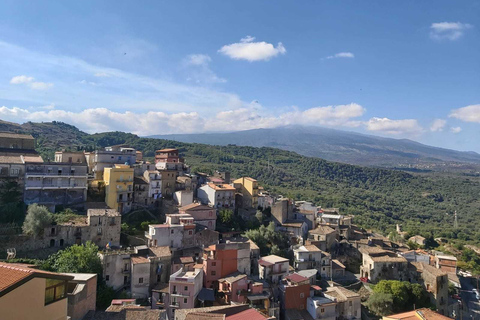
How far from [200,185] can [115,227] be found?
1783cm

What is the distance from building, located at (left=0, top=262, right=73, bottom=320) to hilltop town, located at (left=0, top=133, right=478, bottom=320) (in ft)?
28.1

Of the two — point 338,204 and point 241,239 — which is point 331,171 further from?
point 241,239

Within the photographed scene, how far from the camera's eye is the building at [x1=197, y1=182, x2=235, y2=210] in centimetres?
4447

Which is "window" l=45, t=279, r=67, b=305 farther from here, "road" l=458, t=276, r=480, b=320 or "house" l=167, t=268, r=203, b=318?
"road" l=458, t=276, r=480, b=320

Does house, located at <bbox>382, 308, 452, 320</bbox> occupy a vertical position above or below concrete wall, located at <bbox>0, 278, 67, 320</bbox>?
below

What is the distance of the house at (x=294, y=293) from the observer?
3119cm

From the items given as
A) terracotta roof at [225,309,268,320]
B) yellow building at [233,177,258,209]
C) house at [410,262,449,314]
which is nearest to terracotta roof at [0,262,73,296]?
terracotta roof at [225,309,268,320]

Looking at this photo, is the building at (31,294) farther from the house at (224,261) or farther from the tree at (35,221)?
the tree at (35,221)

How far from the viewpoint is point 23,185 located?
35.6 m

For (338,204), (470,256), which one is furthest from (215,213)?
(338,204)

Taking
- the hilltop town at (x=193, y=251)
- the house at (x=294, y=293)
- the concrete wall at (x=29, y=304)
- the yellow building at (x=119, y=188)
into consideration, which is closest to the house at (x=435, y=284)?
the hilltop town at (x=193, y=251)

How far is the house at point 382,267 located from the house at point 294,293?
1120cm

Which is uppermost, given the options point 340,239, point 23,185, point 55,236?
point 23,185

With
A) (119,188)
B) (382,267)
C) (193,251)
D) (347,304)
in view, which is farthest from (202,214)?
(382,267)
